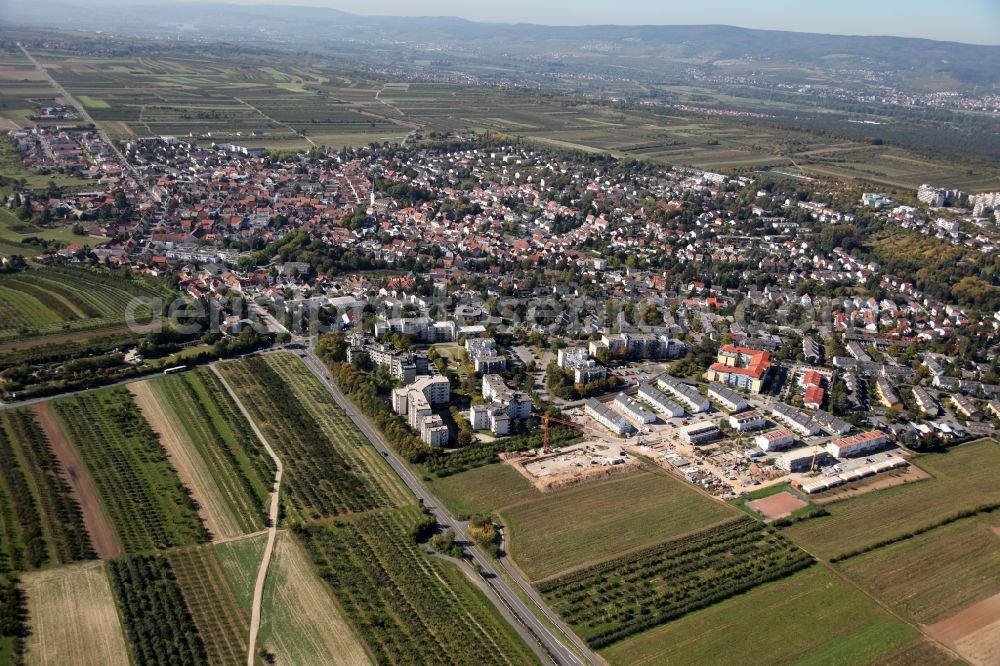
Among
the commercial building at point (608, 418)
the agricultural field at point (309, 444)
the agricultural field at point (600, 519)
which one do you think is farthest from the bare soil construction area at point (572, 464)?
the agricultural field at point (309, 444)

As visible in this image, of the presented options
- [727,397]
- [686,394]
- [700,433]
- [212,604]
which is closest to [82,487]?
[212,604]

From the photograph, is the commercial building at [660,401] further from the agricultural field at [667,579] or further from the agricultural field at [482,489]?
the agricultural field at [482,489]

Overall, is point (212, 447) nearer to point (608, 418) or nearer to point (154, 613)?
point (154, 613)

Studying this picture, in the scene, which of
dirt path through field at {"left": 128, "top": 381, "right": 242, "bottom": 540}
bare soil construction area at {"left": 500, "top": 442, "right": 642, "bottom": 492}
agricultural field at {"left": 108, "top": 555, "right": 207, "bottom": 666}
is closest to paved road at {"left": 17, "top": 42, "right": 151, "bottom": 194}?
dirt path through field at {"left": 128, "top": 381, "right": 242, "bottom": 540}

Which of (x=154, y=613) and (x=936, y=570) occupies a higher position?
(x=936, y=570)

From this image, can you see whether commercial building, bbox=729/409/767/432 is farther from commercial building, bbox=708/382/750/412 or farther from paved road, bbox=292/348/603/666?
paved road, bbox=292/348/603/666

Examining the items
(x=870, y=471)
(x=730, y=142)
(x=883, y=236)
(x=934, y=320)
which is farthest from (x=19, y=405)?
(x=730, y=142)
